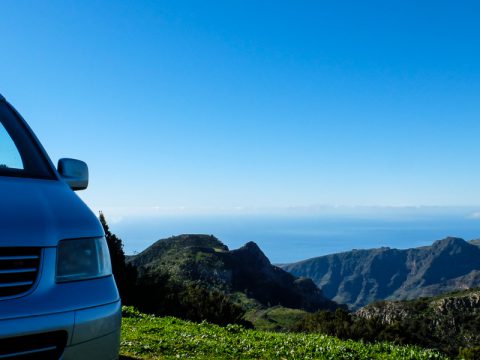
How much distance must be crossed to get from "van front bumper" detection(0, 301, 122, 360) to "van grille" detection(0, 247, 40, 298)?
0.69ft

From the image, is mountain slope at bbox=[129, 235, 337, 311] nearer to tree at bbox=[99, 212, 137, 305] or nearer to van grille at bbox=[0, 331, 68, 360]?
tree at bbox=[99, 212, 137, 305]

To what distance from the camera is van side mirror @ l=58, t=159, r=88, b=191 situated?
4719 mm

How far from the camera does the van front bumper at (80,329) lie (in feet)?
8.45

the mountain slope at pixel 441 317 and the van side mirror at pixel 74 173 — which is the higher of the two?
the van side mirror at pixel 74 173

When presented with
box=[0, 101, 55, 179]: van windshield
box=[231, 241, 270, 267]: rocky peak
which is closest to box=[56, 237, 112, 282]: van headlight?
box=[0, 101, 55, 179]: van windshield

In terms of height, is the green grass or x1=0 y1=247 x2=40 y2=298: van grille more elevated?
x1=0 y1=247 x2=40 y2=298: van grille

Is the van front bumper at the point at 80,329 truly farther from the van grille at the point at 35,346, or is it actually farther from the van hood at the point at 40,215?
the van hood at the point at 40,215

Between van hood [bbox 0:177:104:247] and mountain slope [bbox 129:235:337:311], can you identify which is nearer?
van hood [bbox 0:177:104:247]

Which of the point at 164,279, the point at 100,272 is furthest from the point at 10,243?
the point at 164,279

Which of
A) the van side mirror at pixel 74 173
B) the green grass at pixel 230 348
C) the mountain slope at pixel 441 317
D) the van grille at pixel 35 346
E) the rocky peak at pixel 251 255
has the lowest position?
the mountain slope at pixel 441 317

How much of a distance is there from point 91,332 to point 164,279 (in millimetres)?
38666

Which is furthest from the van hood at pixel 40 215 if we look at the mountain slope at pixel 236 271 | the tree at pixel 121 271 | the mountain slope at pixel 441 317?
the mountain slope at pixel 236 271

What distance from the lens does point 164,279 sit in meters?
40.4

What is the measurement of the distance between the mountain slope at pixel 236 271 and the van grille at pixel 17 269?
90.7 m
